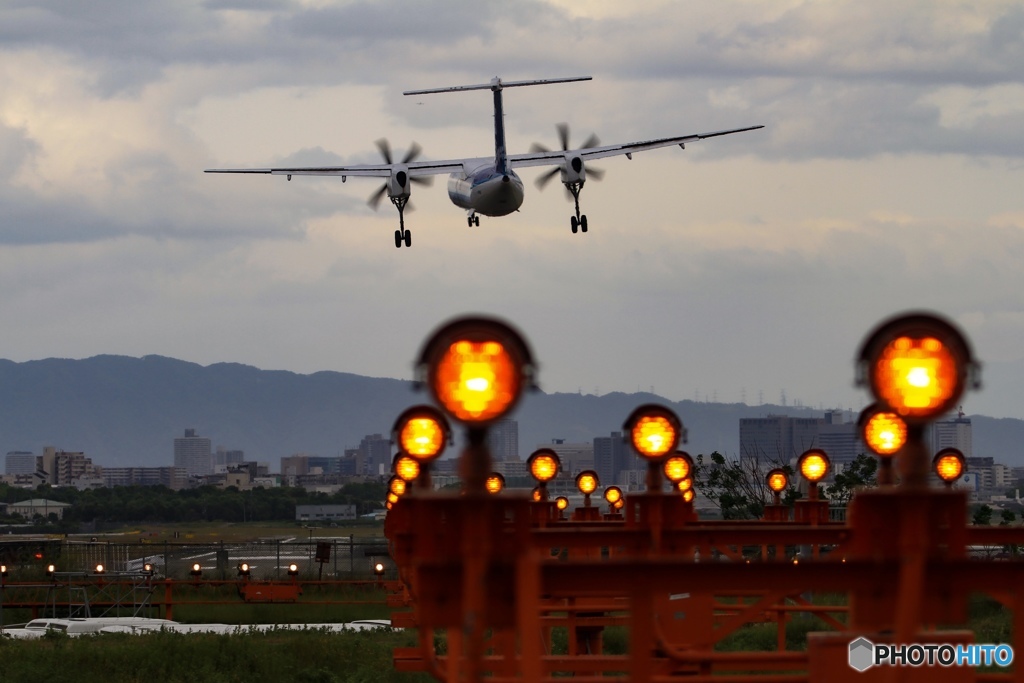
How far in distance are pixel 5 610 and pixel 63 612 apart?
6.02 feet

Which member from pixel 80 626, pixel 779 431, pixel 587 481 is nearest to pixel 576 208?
pixel 80 626

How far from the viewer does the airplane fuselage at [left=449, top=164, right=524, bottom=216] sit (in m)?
56.5

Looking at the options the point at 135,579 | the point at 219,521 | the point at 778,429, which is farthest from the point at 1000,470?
the point at 219,521

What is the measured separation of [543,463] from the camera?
59.1 feet

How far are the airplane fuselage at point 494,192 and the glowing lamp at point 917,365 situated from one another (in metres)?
50.8

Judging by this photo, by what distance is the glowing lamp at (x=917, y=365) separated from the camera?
5.70 metres

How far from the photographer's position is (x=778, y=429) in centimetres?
10981

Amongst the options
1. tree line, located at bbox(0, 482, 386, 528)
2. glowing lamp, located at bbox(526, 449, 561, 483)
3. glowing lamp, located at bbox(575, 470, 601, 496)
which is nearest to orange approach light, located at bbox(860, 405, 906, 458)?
glowing lamp, located at bbox(526, 449, 561, 483)

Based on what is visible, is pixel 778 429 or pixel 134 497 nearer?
pixel 778 429

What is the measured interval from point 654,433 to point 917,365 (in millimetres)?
4014

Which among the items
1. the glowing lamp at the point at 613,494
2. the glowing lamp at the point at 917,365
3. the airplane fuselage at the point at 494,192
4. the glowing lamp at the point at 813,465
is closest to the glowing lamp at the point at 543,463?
the glowing lamp at the point at 813,465

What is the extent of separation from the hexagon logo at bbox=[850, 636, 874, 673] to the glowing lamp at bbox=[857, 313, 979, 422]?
2473mm

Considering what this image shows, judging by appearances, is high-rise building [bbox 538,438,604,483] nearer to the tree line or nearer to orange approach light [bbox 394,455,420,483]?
orange approach light [bbox 394,455,420,483]

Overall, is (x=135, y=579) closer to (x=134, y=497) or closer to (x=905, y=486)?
(x=905, y=486)
